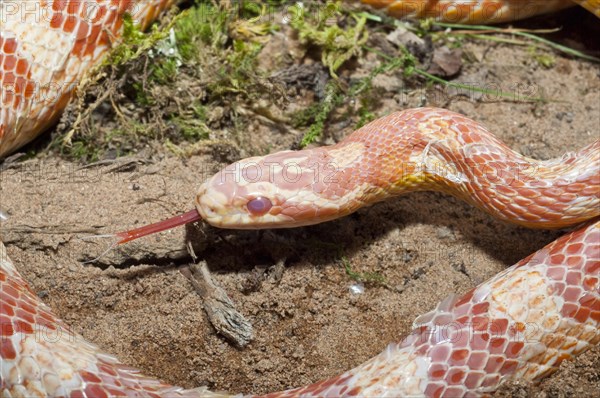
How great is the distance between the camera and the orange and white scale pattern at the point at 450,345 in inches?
205

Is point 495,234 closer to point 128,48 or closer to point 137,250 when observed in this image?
point 137,250

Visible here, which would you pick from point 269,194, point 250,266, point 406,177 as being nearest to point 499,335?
point 406,177

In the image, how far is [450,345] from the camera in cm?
529

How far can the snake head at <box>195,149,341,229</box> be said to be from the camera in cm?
583

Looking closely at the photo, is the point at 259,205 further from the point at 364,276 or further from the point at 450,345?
the point at 450,345

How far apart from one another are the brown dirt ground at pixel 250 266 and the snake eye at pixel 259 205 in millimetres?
720

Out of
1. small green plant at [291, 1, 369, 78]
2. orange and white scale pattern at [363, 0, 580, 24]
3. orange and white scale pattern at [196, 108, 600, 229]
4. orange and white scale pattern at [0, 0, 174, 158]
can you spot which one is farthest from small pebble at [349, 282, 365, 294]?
orange and white scale pattern at [0, 0, 174, 158]

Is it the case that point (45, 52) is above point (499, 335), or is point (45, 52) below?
above

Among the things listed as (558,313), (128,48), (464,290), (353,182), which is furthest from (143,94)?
(558,313)

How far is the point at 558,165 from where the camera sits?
597 centimetres

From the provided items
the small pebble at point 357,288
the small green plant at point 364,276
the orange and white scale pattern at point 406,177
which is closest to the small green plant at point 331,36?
the orange and white scale pattern at point 406,177

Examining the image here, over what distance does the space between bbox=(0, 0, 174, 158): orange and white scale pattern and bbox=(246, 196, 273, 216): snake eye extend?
2585 mm

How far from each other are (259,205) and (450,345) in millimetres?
1800

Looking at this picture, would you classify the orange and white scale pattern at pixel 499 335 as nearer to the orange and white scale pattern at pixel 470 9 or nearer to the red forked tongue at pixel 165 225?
the red forked tongue at pixel 165 225
